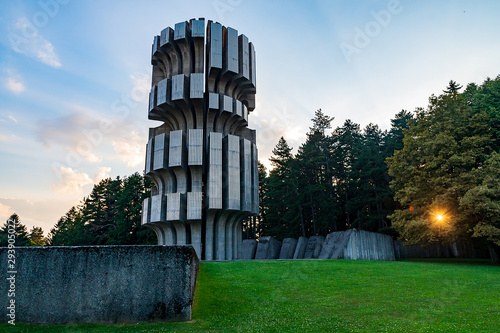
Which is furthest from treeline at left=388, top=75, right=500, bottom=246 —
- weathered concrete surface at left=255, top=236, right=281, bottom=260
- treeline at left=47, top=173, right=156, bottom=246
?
treeline at left=47, top=173, right=156, bottom=246

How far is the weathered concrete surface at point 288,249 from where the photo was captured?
95.3ft

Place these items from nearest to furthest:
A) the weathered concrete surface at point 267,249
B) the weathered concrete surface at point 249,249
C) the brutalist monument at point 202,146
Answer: the brutalist monument at point 202,146
the weathered concrete surface at point 267,249
the weathered concrete surface at point 249,249

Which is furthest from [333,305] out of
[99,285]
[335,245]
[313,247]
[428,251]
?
[428,251]

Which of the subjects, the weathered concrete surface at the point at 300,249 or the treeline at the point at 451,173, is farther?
the weathered concrete surface at the point at 300,249

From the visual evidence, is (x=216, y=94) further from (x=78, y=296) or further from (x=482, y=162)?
(x=78, y=296)

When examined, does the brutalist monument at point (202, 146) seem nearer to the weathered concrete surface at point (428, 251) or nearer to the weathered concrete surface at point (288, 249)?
the weathered concrete surface at point (288, 249)

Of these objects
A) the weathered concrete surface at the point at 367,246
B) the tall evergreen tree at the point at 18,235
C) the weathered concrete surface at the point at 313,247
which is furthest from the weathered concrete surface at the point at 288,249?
the tall evergreen tree at the point at 18,235

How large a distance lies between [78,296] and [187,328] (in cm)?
213

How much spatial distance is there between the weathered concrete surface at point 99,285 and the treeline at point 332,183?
32035 mm

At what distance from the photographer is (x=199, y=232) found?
25375 mm

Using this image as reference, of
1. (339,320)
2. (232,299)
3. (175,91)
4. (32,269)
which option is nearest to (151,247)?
(32,269)

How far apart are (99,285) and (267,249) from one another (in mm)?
24238

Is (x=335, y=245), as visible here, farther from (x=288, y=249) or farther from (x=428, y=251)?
(x=428, y=251)

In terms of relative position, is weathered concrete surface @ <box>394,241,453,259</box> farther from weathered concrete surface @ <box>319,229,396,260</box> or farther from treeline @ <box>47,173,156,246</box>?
treeline @ <box>47,173,156,246</box>
